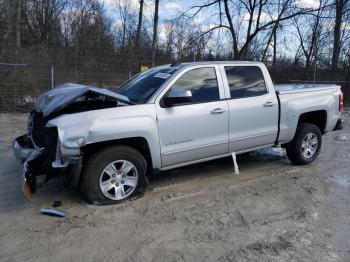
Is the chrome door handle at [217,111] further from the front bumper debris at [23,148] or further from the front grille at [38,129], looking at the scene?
the front bumper debris at [23,148]

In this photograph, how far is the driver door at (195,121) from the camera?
5.24 m

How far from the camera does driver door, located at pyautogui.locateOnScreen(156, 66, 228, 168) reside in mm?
A: 5242

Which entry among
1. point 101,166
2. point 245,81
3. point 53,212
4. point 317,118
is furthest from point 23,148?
point 317,118

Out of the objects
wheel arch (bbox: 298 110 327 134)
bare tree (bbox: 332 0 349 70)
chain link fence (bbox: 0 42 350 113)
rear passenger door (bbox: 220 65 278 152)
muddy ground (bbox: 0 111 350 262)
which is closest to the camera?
muddy ground (bbox: 0 111 350 262)

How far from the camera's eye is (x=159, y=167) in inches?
209

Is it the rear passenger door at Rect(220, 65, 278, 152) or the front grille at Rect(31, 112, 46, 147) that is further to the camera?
the rear passenger door at Rect(220, 65, 278, 152)

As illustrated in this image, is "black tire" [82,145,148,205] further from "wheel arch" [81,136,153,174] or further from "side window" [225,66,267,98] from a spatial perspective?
"side window" [225,66,267,98]

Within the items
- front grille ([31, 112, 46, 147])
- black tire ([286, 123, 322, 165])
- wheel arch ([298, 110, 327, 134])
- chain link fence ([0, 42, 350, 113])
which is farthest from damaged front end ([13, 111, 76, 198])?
chain link fence ([0, 42, 350, 113])

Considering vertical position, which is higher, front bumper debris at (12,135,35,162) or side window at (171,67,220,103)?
side window at (171,67,220,103)

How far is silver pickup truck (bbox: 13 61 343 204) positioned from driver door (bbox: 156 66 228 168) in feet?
0.05

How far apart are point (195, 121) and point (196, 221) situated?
155 centimetres

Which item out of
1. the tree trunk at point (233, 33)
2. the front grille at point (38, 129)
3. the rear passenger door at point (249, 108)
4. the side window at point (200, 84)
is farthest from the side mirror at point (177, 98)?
the tree trunk at point (233, 33)

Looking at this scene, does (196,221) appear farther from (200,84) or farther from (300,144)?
(300,144)

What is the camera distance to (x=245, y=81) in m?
6.18
